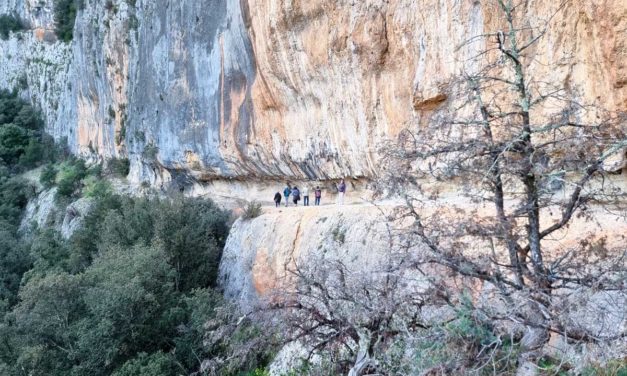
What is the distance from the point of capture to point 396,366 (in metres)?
6.56

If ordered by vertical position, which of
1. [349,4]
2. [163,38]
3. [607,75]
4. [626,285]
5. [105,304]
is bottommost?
[105,304]

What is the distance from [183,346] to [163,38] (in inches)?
609

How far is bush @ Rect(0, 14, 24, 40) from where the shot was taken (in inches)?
1923

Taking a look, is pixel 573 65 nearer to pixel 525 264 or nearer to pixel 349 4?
pixel 525 264

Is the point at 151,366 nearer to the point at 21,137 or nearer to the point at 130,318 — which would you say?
the point at 130,318

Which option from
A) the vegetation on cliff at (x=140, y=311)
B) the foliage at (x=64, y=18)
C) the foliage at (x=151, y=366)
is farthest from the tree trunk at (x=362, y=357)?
the foliage at (x=64, y=18)

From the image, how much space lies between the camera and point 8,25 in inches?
1927

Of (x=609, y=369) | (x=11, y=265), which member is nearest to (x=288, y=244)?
(x=609, y=369)

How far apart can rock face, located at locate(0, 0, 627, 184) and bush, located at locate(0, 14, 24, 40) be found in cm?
1883

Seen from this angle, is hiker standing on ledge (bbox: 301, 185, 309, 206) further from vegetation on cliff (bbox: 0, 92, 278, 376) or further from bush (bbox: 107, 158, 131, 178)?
bush (bbox: 107, 158, 131, 178)

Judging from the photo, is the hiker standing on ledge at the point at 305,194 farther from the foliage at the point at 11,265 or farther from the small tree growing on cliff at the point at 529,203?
the small tree growing on cliff at the point at 529,203

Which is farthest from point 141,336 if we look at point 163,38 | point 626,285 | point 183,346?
point 163,38

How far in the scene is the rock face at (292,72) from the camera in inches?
353

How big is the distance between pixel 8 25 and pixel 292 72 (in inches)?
1672
